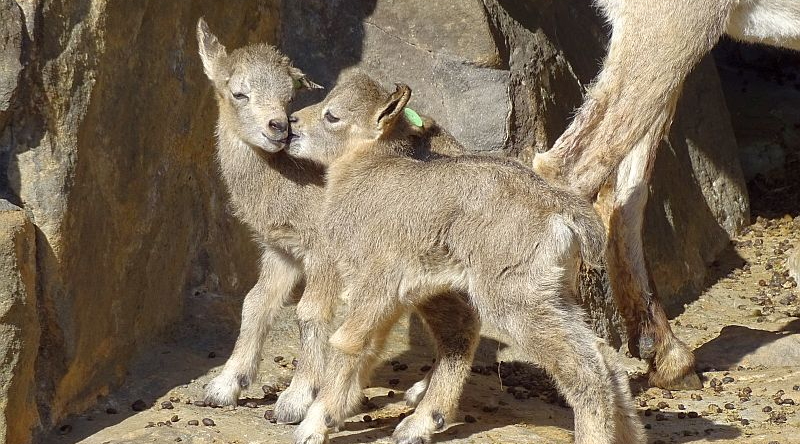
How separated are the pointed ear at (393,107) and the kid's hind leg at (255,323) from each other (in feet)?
3.87

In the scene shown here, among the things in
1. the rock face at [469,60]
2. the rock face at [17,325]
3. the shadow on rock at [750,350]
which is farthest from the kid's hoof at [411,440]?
the shadow on rock at [750,350]

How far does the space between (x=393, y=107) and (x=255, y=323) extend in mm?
1660

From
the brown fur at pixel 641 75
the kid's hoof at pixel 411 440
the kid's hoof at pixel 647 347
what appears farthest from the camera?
the kid's hoof at pixel 647 347

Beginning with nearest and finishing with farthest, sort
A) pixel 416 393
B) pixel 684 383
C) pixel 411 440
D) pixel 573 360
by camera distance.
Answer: pixel 573 360
pixel 411 440
pixel 416 393
pixel 684 383

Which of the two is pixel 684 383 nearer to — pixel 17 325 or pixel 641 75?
pixel 641 75

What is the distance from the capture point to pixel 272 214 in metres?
7.43

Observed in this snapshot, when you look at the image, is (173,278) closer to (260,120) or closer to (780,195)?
(260,120)

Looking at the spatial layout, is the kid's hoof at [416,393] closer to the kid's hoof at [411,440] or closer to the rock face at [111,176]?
the kid's hoof at [411,440]

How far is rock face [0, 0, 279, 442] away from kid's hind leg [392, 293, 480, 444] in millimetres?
1906

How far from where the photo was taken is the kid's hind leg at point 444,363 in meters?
6.89

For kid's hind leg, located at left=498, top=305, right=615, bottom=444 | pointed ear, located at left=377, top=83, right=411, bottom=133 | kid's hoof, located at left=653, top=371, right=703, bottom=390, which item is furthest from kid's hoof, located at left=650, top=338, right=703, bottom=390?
pointed ear, located at left=377, top=83, right=411, bottom=133

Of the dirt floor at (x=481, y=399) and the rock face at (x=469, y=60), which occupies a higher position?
the rock face at (x=469, y=60)

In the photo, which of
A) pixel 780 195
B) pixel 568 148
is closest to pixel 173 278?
pixel 568 148

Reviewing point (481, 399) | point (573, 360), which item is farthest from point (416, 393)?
point (573, 360)
